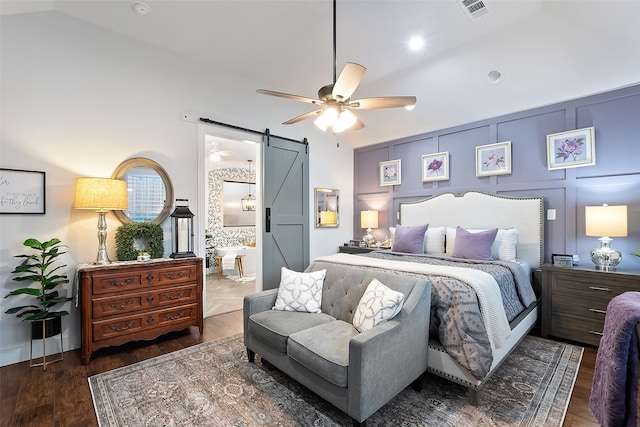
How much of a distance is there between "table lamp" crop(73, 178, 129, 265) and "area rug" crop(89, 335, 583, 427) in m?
1.20

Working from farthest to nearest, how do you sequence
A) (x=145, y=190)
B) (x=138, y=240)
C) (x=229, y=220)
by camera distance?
(x=229, y=220)
(x=145, y=190)
(x=138, y=240)

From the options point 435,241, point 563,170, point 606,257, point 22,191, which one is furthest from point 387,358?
point 22,191

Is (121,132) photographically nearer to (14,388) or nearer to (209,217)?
(14,388)

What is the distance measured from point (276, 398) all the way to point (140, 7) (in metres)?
3.64

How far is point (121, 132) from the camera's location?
10.4ft

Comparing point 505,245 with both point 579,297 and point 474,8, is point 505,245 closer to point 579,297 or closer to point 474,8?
point 579,297

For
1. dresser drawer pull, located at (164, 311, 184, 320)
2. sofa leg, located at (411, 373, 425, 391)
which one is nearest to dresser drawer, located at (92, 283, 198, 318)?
dresser drawer pull, located at (164, 311, 184, 320)

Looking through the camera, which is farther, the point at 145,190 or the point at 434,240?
the point at 434,240

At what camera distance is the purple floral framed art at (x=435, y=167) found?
175 inches

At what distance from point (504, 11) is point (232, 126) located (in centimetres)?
328

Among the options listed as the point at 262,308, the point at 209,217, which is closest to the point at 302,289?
the point at 262,308

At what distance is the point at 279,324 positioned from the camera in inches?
88.3

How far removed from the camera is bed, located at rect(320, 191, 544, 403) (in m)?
2.08

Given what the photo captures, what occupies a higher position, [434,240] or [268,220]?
[268,220]
